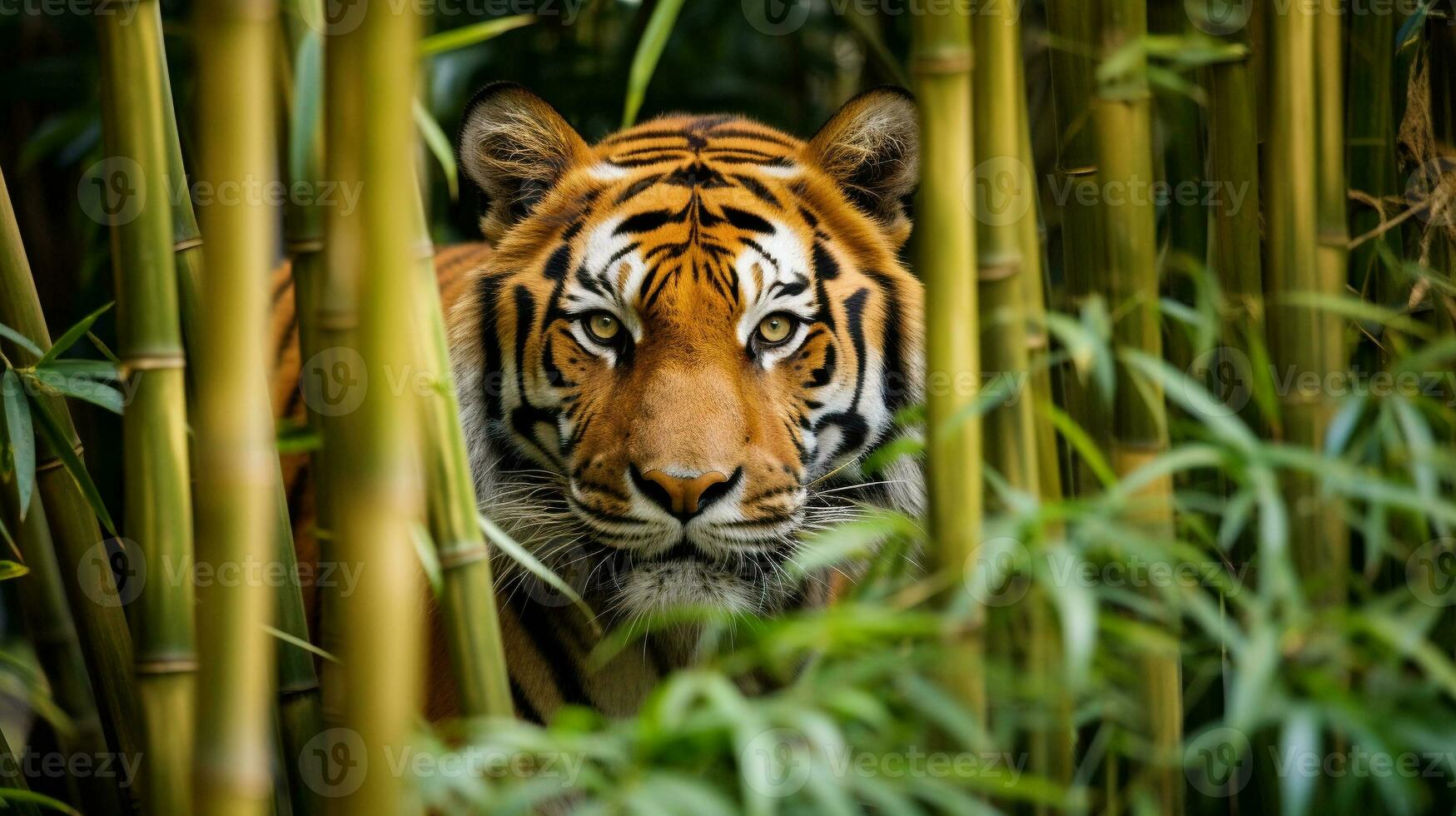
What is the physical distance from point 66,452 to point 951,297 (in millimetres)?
1078

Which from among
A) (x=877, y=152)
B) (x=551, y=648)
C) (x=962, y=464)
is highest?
(x=877, y=152)

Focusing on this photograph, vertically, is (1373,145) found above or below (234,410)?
above

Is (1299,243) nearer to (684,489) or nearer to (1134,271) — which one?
(1134,271)

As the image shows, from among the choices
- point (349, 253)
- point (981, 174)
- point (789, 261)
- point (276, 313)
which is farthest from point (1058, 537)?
point (276, 313)

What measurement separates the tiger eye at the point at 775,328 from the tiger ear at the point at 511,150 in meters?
0.50

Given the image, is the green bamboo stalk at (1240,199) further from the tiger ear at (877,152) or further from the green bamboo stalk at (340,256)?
the green bamboo stalk at (340,256)

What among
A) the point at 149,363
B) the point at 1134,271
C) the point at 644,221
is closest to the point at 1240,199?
the point at 1134,271

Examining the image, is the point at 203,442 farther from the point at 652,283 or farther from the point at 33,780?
the point at 33,780

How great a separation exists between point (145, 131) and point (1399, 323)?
1279mm

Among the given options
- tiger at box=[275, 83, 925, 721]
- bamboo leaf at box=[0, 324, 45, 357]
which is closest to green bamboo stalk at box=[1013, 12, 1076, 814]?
tiger at box=[275, 83, 925, 721]

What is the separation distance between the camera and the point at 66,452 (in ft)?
4.75

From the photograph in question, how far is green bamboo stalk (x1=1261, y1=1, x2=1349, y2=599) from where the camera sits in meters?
1.19

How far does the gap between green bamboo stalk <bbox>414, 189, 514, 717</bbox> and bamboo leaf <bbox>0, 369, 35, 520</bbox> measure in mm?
588

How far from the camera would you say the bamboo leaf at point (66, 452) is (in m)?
1.42
